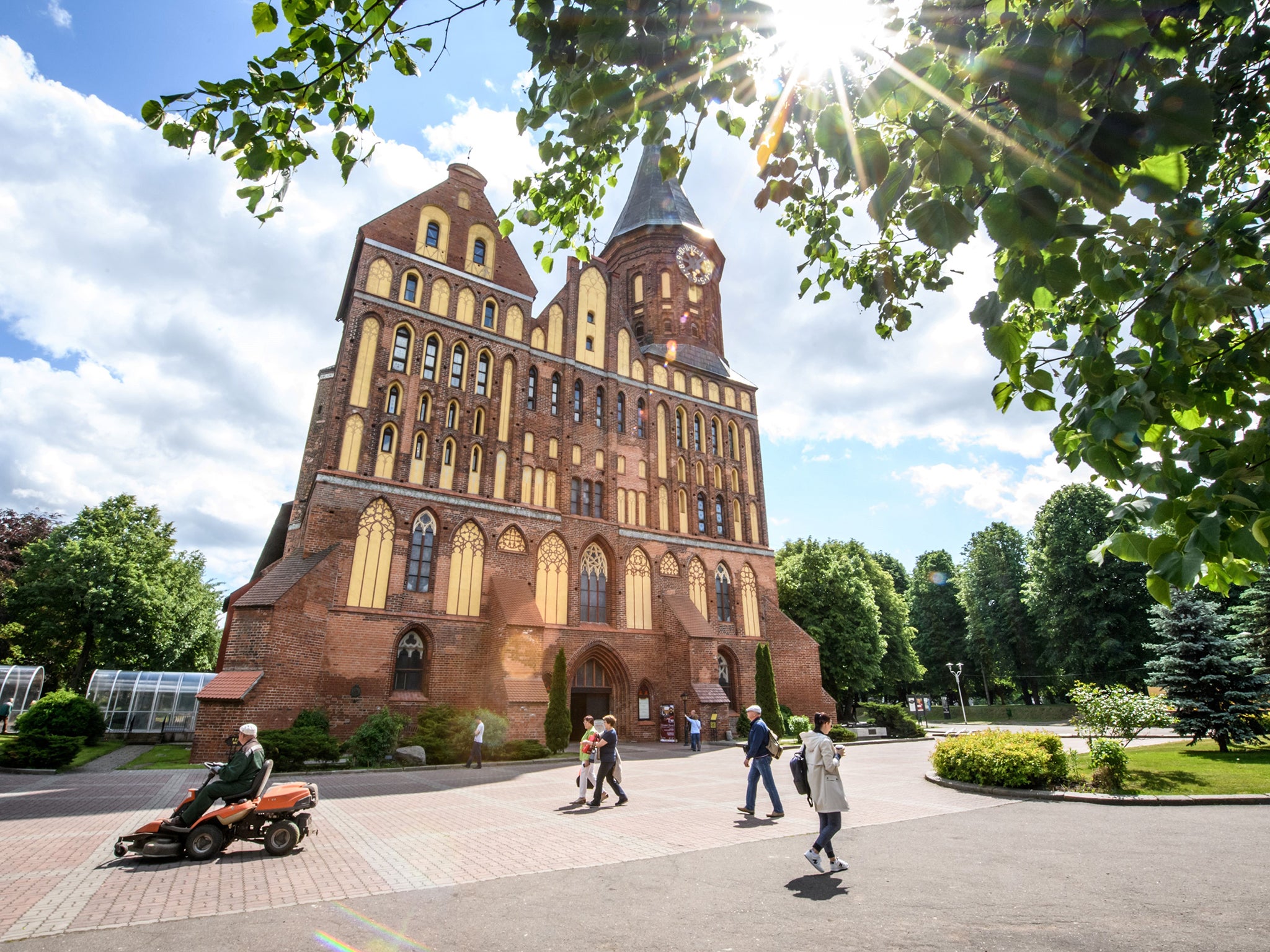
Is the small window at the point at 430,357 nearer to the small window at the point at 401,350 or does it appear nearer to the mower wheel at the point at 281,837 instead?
the small window at the point at 401,350

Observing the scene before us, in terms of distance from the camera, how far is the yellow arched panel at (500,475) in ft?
74.9

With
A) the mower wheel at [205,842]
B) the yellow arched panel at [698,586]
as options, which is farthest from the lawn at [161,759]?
the yellow arched panel at [698,586]

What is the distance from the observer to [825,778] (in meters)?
6.35

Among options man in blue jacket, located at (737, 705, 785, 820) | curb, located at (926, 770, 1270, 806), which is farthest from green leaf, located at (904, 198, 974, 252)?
curb, located at (926, 770, 1270, 806)

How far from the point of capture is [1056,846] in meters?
7.03

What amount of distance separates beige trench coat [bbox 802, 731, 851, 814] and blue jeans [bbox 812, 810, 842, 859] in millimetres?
48

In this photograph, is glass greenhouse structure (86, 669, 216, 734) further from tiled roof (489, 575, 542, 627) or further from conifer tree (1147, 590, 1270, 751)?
conifer tree (1147, 590, 1270, 751)

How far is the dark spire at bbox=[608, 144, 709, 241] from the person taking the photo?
33688mm

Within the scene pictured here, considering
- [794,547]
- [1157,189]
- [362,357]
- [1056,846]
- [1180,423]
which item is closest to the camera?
[1157,189]

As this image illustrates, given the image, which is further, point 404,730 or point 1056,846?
point 404,730

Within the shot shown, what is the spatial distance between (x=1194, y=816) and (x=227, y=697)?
18.7 metres

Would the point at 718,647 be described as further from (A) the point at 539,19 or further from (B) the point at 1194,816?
(A) the point at 539,19

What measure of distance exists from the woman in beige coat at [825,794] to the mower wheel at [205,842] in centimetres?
618

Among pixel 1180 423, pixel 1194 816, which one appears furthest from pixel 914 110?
pixel 1194 816
